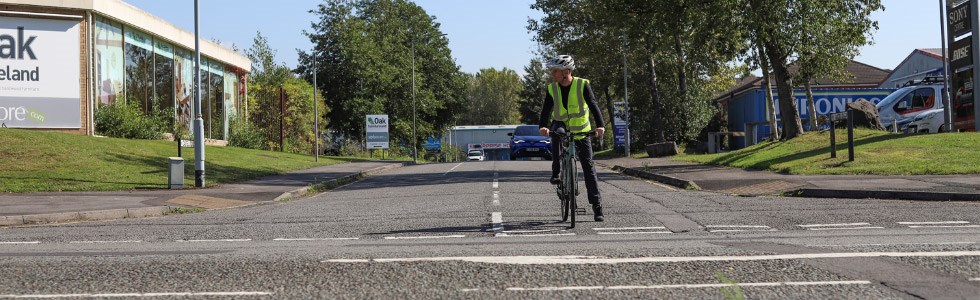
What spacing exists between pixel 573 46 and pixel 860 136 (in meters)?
30.4

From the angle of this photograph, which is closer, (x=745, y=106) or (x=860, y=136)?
(x=860, y=136)

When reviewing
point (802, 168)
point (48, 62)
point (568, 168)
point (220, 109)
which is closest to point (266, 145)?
point (220, 109)

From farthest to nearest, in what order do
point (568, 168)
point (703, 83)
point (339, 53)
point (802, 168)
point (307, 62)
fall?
point (307, 62)
point (339, 53)
point (703, 83)
point (802, 168)
point (568, 168)

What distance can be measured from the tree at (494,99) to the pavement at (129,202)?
5011 inches

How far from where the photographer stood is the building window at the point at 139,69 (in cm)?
3531

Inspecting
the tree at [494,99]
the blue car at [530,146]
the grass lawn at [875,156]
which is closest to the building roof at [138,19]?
the blue car at [530,146]

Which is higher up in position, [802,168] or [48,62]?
[48,62]

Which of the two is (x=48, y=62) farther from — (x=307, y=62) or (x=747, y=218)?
(x=307, y=62)

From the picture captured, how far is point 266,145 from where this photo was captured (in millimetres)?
56000

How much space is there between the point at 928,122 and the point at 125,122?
89.4 feet

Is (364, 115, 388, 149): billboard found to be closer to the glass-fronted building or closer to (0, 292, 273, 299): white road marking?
the glass-fronted building

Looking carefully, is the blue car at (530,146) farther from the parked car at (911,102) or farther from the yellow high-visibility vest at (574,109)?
Result: the yellow high-visibility vest at (574,109)

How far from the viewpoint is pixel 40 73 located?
3123 centimetres

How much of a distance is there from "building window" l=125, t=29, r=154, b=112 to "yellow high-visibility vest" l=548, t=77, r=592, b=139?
28104mm
